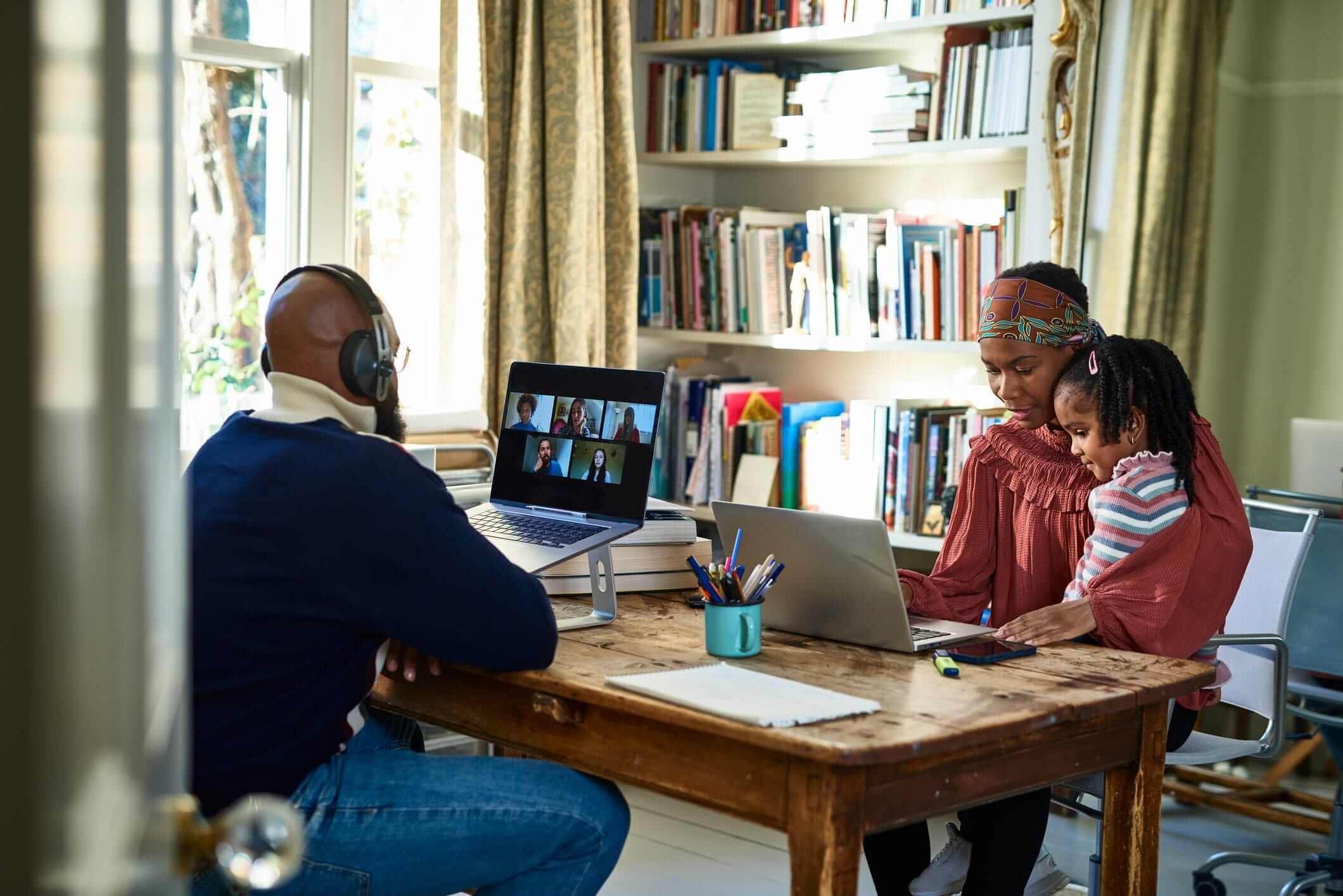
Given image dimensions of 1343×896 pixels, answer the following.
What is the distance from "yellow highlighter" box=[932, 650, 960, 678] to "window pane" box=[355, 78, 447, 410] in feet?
6.83

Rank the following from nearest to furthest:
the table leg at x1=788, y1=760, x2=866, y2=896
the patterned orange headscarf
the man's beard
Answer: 1. the table leg at x1=788, y1=760, x2=866, y2=896
2. the man's beard
3. the patterned orange headscarf

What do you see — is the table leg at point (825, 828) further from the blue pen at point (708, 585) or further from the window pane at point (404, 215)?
the window pane at point (404, 215)

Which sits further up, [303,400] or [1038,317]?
[1038,317]

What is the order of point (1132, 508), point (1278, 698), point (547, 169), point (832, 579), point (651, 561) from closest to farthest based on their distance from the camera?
point (832, 579), point (1132, 508), point (651, 561), point (1278, 698), point (547, 169)

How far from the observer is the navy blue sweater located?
5.27 feet

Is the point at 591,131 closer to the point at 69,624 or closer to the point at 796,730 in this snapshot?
the point at 796,730

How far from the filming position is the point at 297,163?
11.1 feet

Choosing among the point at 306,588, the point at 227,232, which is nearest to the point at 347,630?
the point at 306,588

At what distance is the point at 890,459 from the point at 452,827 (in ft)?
7.05

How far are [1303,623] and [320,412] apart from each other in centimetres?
213

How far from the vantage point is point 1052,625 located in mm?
1990

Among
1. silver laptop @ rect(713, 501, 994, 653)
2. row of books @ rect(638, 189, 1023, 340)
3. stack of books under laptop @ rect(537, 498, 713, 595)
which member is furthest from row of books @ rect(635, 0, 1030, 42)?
silver laptop @ rect(713, 501, 994, 653)

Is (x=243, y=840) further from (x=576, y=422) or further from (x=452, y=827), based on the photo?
(x=576, y=422)

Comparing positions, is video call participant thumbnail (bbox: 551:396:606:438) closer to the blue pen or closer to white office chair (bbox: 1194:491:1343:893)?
the blue pen
